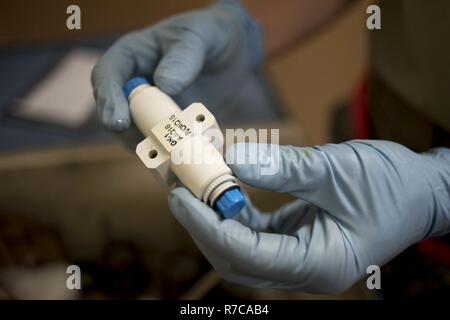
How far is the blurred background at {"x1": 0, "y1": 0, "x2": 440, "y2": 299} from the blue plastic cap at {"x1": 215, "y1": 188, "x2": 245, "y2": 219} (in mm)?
293

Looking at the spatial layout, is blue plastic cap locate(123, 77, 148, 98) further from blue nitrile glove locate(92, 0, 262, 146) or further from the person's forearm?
the person's forearm

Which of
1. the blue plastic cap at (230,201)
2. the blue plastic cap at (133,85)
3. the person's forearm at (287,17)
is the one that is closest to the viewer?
the blue plastic cap at (230,201)

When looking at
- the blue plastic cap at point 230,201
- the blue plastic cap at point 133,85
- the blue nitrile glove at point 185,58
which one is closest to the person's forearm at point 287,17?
the blue nitrile glove at point 185,58

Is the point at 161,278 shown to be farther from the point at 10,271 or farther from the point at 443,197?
the point at 443,197

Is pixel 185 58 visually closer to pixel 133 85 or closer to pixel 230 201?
pixel 133 85

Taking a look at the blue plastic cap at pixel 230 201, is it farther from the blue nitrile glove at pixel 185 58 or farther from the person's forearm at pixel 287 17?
the person's forearm at pixel 287 17

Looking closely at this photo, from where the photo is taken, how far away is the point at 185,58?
0.53 metres

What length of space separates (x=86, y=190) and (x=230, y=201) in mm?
537

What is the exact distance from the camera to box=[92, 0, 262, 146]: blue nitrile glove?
1.65ft

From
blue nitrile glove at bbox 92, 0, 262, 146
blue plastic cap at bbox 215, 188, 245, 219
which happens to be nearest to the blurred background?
blue nitrile glove at bbox 92, 0, 262, 146

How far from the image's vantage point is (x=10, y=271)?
0.80 meters

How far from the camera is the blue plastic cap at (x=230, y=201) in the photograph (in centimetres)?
40
